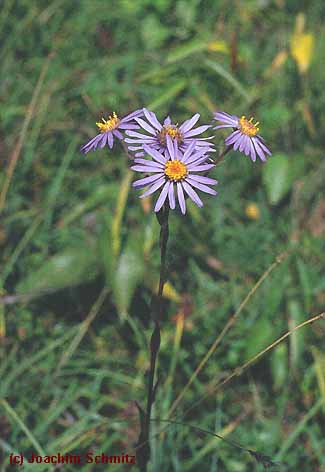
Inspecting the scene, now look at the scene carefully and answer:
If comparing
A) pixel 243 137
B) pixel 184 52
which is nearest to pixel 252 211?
pixel 184 52

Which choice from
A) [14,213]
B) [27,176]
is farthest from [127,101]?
[14,213]

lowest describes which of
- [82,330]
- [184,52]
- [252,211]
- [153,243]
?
[82,330]

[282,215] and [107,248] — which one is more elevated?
[282,215]

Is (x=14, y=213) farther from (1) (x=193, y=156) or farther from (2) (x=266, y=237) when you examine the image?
(1) (x=193, y=156)

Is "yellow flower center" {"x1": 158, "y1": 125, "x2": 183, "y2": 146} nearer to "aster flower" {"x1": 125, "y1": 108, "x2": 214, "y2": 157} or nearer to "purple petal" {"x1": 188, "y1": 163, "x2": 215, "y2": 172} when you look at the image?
"aster flower" {"x1": 125, "y1": 108, "x2": 214, "y2": 157}

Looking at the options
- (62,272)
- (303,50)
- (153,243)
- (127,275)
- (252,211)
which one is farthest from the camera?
(303,50)

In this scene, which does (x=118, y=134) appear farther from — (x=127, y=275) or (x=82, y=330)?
(x=82, y=330)
